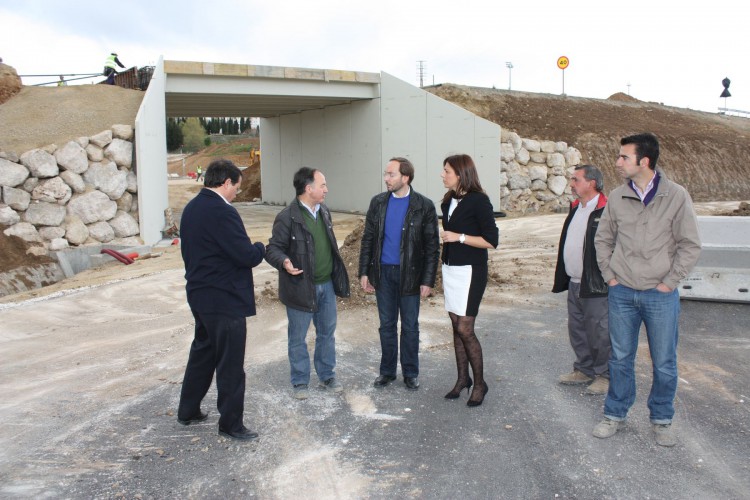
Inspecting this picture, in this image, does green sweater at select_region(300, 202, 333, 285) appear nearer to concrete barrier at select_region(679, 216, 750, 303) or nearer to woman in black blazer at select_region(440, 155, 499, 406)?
woman in black blazer at select_region(440, 155, 499, 406)

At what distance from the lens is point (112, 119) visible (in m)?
15.8

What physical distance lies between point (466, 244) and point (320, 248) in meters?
1.22

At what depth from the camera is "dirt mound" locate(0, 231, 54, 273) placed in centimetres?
1309

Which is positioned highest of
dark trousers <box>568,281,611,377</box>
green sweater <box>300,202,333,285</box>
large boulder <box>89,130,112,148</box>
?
large boulder <box>89,130,112,148</box>

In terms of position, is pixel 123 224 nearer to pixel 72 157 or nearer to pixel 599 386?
pixel 72 157

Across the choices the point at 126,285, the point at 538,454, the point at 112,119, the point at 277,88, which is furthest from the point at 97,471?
the point at 277,88

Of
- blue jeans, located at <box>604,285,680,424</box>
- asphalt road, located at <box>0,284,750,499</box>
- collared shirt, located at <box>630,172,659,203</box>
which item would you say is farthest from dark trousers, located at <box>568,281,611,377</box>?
collared shirt, located at <box>630,172,659,203</box>

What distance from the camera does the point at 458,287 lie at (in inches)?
196

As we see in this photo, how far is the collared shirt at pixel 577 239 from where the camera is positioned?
5.43 m

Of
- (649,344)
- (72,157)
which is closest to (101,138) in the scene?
(72,157)

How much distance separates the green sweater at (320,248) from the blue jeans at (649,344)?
7.32ft

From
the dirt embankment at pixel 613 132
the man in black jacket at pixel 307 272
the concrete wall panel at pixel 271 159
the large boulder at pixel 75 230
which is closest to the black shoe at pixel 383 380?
the man in black jacket at pixel 307 272

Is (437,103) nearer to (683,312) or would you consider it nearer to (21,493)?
(683,312)

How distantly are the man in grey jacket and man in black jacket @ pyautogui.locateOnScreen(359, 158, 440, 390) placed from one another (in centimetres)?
144
